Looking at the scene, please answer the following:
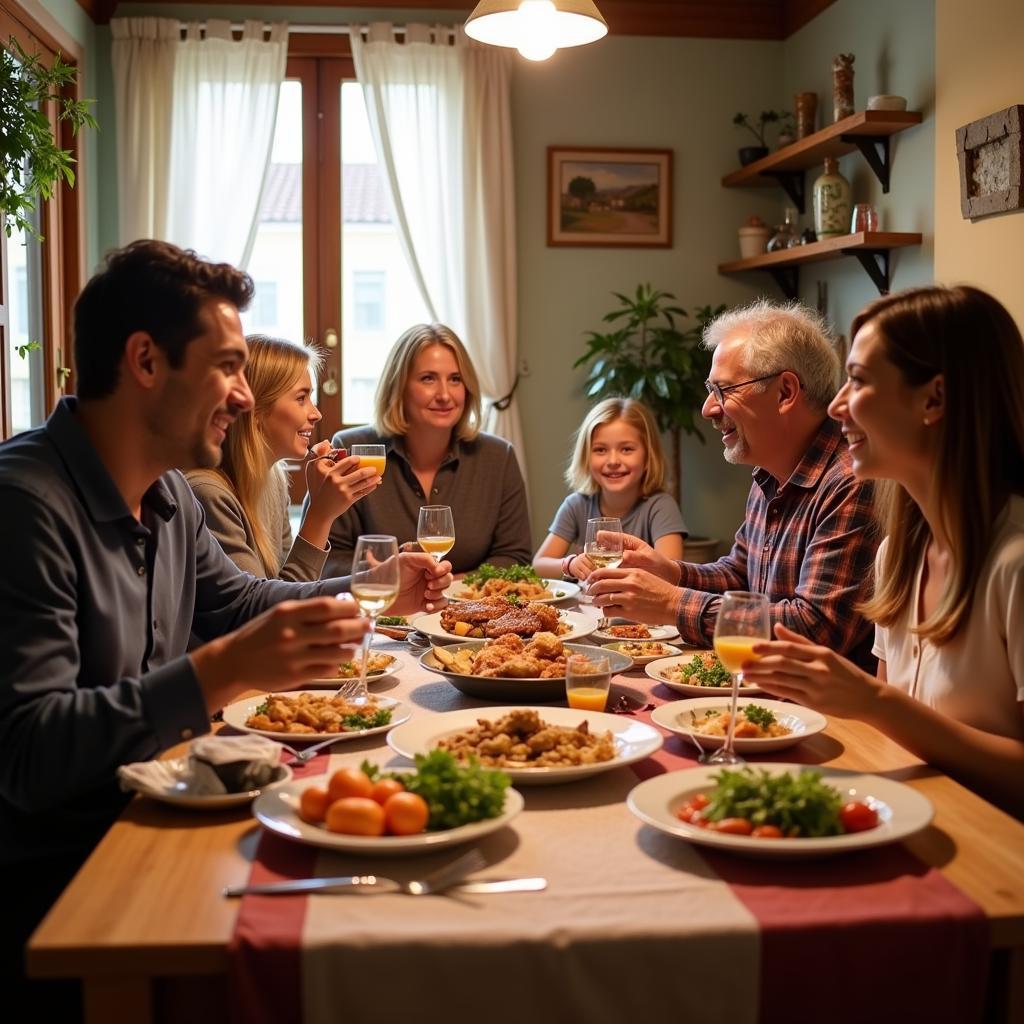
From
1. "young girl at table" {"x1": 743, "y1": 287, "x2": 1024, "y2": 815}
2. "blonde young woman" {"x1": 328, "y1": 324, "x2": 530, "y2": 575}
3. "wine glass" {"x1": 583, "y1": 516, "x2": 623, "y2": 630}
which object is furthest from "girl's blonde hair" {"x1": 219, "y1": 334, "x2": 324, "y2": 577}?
"young girl at table" {"x1": 743, "y1": 287, "x2": 1024, "y2": 815}

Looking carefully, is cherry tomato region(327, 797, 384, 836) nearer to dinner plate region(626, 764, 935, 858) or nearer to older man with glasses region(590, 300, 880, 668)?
dinner plate region(626, 764, 935, 858)

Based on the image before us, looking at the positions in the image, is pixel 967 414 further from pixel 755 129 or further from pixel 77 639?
pixel 755 129

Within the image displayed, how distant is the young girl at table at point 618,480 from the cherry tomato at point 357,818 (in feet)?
8.60

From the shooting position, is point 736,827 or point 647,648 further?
point 647,648

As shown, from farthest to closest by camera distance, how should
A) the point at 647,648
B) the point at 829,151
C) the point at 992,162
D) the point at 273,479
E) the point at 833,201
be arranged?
the point at 829,151
the point at 833,201
the point at 992,162
the point at 273,479
the point at 647,648

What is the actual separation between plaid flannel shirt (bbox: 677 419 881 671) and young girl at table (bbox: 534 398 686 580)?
1283 millimetres

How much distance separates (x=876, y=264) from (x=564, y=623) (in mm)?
2797

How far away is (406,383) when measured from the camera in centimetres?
366

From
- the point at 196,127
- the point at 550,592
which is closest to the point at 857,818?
the point at 550,592

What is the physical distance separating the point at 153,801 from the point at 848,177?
4.27 m

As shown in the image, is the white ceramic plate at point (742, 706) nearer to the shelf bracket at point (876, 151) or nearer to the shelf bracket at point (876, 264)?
the shelf bracket at point (876, 264)

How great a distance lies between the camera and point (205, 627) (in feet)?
7.36

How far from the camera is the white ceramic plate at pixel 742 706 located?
162 cm

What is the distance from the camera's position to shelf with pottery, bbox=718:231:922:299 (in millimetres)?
4320
